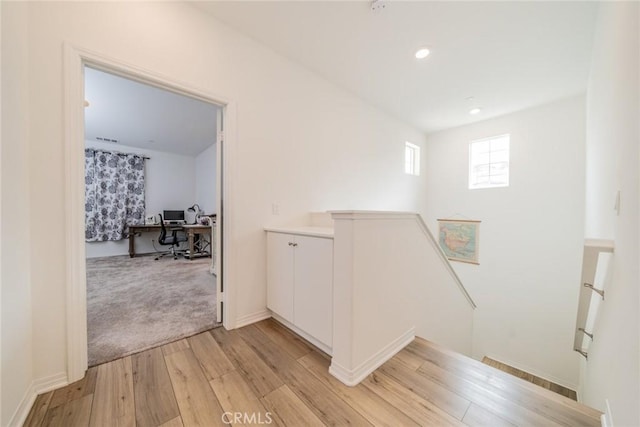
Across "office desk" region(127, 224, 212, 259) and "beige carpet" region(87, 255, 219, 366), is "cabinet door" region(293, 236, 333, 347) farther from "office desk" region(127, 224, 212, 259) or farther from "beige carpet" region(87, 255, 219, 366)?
"office desk" region(127, 224, 212, 259)

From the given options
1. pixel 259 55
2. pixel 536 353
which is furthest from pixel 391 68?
pixel 536 353

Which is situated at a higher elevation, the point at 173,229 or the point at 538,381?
the point at 173,229

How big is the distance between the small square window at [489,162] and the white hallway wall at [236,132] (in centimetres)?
205

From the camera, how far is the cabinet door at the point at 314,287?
162 centimetres

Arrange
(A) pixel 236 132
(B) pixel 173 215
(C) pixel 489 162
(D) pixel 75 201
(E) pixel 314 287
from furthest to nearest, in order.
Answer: (B) pixel 173 215
(C) pixel 489 162
(A) pixel 236 132
(E) pixel 314 287
(D) pixel 75 201

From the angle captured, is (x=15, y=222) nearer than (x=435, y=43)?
Yes

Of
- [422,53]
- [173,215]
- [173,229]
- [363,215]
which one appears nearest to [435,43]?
[422,53]

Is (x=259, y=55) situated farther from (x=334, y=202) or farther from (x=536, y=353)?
(x=536, y=353)

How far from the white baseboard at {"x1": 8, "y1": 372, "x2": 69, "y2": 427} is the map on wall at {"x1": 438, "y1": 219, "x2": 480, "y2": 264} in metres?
5.37

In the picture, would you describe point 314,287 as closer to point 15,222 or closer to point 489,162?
point 15,222

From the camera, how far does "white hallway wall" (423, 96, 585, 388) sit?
11.2ft

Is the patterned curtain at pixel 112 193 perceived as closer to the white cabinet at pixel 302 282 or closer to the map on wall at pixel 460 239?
the white cabinet at pixel 302 282

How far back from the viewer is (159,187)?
6.24 meters

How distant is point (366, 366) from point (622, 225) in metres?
1.61
